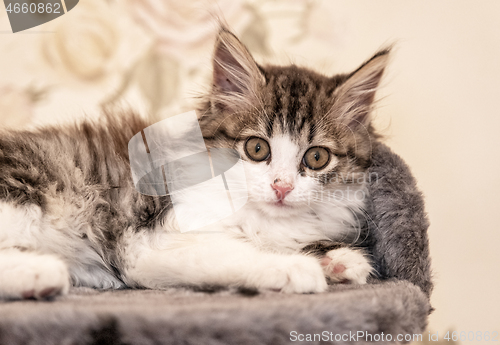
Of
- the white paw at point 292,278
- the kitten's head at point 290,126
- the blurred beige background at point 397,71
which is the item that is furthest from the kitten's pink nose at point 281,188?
the blurred beige background at point 397,71

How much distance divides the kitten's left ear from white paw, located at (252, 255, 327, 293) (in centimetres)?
62

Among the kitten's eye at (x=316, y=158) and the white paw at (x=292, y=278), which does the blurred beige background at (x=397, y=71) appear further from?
the white paw at (x=292, y=278)

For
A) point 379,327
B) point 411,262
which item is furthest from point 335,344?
point 411,262

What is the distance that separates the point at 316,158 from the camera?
1.19 metres

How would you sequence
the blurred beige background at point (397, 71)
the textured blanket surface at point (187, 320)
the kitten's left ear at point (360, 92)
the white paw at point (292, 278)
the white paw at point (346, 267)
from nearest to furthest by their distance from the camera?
the textured blanket surface at point (187, 320) → the white paw at point (292, 278) → the white paw at point (346, 267) → the kitten's left ear at point (360, 92) → the blurred beige background at point (397, 71)

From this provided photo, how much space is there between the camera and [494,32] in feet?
6.29

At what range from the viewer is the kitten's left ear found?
1232 millimetres

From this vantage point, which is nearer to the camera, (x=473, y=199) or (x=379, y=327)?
(x=379, y=327)

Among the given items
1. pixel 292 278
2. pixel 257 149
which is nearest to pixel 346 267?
pixel 292 278

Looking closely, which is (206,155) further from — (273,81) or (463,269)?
(463,269)

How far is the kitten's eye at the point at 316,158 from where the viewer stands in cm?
118

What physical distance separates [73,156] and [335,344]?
1049mm

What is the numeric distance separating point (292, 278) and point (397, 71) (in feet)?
5.13

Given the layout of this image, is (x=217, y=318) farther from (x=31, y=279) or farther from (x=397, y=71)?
(x=397, y=71)
